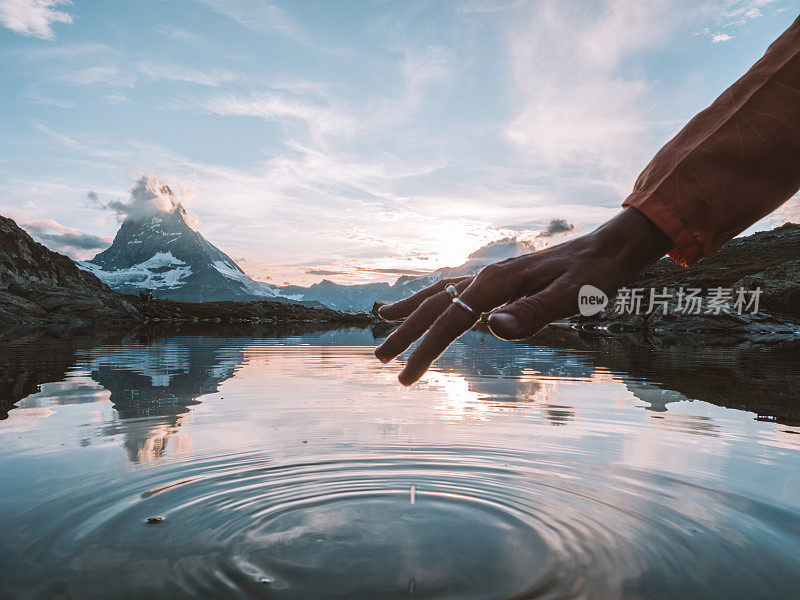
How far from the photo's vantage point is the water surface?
13.2ft

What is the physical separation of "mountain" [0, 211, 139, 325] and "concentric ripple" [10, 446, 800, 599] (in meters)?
75.0

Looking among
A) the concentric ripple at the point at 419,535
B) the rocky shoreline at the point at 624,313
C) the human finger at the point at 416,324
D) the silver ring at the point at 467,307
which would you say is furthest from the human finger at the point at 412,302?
the rocky shoreline at the point at 624,313

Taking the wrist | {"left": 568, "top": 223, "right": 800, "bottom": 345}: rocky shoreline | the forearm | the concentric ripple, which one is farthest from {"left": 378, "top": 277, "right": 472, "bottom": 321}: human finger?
{"left": 568, "top": 223, "right": 800, "bottom": 345}: rocky shoreline

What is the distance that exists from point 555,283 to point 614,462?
593 cm

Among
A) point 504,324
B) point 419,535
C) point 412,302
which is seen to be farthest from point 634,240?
point 419,535

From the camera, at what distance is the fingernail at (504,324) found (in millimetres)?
2020

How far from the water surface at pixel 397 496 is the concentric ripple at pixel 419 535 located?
0.02 meters

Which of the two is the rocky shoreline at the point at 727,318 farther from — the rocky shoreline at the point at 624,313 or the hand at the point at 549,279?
the hand at the point at 549,279

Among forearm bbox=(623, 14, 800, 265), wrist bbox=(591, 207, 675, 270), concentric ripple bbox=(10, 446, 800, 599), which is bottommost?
concentric ripple bbox=(10, 446, 800, 599)

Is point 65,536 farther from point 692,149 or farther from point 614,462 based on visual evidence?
point 614,462

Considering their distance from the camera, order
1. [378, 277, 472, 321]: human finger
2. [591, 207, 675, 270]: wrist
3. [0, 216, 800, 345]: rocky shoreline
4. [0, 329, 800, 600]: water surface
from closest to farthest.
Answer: [591, 207, 675, 270]: wrist, [378, 277, 472, 321]: human finger, [0, 329, 800, 600]: water surface, [0, 216, 800, 345]: rocky shoreline

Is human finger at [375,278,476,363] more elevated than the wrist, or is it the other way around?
the wrist

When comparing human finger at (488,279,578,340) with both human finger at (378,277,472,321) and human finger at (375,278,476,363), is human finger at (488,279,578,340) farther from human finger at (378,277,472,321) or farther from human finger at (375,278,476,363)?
human finger at (378,277,472,321)

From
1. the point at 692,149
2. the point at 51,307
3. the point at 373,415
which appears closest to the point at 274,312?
the point at 51,307
